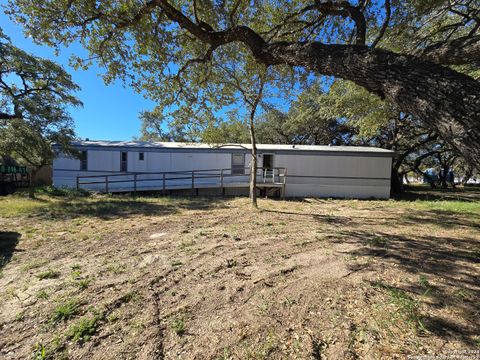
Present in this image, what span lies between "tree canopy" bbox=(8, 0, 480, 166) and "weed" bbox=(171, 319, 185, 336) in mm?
2580

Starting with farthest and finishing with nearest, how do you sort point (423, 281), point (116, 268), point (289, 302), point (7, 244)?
point (7, 244) < point (116, 268) < point (423, 281) < point (289, 302)

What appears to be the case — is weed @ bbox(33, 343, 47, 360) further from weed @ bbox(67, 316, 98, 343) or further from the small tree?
the small tree

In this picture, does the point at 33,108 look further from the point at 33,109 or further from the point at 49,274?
the point at 49,274

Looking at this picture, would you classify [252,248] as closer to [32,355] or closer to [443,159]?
[32,355]

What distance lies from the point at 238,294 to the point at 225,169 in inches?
410

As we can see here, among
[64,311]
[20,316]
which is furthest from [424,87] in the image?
[20,316]

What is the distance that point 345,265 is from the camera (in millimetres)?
3264

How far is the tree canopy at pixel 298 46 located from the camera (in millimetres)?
1613

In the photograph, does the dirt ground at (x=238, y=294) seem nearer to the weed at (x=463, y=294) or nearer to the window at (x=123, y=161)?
the weed at (x=463, y=294)

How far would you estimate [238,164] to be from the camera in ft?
43.5

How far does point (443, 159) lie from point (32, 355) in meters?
32.7

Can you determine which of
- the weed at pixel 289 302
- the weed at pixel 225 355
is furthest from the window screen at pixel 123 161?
the weed at pixel 225 355

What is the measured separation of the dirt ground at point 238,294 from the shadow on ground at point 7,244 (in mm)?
39

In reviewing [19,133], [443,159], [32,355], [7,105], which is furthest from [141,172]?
[443,159]
